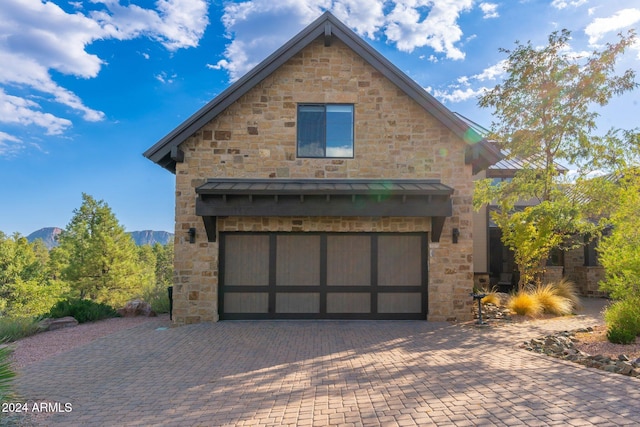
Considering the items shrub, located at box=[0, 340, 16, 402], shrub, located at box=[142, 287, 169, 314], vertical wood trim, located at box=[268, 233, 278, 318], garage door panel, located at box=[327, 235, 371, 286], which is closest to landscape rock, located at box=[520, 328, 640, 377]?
garage door panel, located at box=[327, 235, 371, 286]

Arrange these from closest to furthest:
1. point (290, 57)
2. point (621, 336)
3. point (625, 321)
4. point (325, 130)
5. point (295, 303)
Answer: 1. point (621, 336)
2. point (625, 321)
3. point (290, 57)
4. point (295, 303)
5. point (325, 130)

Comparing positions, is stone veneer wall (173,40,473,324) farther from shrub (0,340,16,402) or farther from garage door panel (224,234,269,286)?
shrub (0,340,16,402)

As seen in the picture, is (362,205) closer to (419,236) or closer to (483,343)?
(419,236)

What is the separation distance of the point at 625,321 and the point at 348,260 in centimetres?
616

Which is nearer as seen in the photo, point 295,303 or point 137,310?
point 295,303

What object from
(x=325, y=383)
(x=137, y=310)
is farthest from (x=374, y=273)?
(x=137, y=310)

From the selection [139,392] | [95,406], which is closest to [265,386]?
[139,392]

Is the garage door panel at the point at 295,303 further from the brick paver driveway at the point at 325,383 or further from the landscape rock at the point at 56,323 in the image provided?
the landscape rock at the point at 56,323

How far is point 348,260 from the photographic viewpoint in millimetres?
10125

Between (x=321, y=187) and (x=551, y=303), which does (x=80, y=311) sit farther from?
(x=551, y=303)

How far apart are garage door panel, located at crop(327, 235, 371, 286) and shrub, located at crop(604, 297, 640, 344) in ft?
17.6

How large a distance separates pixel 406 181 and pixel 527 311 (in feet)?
16.9

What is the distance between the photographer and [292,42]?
976 cm

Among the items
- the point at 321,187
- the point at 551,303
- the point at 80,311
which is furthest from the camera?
the point at 80,311
